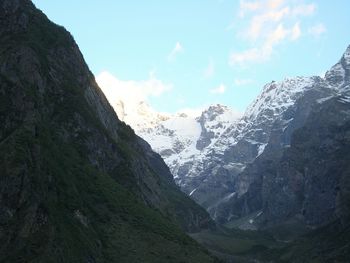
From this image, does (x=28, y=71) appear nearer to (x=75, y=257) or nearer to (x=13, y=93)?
(x=13, y=93)

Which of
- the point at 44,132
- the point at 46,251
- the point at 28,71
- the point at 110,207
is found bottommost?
the point at 46,251

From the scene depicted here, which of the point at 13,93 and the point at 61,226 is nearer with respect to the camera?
the point at 61,226

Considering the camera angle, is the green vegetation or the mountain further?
the mountain

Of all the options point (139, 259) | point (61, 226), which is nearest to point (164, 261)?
point (139, 259)

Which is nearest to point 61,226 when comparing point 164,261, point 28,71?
point 164,261

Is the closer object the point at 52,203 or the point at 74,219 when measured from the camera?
the point at 52,203

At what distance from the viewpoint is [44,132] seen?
17412 cm

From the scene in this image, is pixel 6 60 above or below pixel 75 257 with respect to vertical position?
above

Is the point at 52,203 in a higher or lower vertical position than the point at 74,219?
higher

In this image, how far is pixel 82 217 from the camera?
16238cm

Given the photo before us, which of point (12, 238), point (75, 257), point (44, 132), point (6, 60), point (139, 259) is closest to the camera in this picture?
point (12, 238)

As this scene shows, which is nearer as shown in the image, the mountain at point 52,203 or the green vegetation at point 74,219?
the green vegetation at point 74,219

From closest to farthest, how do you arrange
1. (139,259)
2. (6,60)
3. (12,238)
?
(12,238) → (139,259) → (6,60)

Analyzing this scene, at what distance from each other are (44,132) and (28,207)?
1553 inches
